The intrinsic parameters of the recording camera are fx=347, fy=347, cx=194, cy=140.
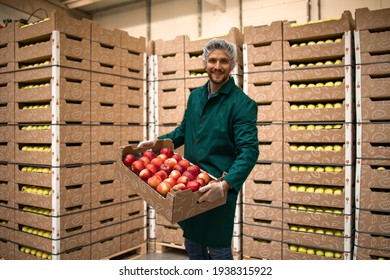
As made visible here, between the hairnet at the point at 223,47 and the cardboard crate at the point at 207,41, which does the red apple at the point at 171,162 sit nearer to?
the hairnet at the point at 223,47

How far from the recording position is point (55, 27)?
3.51 metres

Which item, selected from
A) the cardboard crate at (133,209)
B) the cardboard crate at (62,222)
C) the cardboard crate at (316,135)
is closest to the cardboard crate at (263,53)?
the cardboard crate at (316,135)

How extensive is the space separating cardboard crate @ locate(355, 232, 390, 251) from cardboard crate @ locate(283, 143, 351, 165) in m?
0.76

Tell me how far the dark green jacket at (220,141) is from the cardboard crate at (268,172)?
184 centimetres

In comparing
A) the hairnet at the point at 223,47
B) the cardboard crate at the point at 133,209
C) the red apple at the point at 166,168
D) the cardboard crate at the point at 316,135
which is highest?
A: the hairnet at the point at 223,47

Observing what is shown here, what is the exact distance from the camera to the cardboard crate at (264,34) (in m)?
3.91

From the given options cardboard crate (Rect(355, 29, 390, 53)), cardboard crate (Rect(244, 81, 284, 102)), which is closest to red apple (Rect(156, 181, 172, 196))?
cardboard crate (Rect(244, 81, 284, 102))

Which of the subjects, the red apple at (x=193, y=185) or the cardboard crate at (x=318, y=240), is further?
the cardboard crate at (x=318, y=240)

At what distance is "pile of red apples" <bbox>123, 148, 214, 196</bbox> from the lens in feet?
6.38

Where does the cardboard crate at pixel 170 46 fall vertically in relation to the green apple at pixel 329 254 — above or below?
above

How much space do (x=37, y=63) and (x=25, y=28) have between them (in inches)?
15.4

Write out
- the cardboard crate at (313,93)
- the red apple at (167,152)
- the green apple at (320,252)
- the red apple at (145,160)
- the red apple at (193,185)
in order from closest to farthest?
the red apple at (193,185) < the red apple at (145,160) < the red apple at (167,152) < the cardboard crate at (313,93) < the green apple at (320,252)

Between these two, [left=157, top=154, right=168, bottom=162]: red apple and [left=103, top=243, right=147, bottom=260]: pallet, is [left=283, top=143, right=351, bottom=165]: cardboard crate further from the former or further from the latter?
[left=103, top=243, right=147, bottom=260]: pallet

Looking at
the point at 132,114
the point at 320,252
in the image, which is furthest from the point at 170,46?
the point at 320,252
